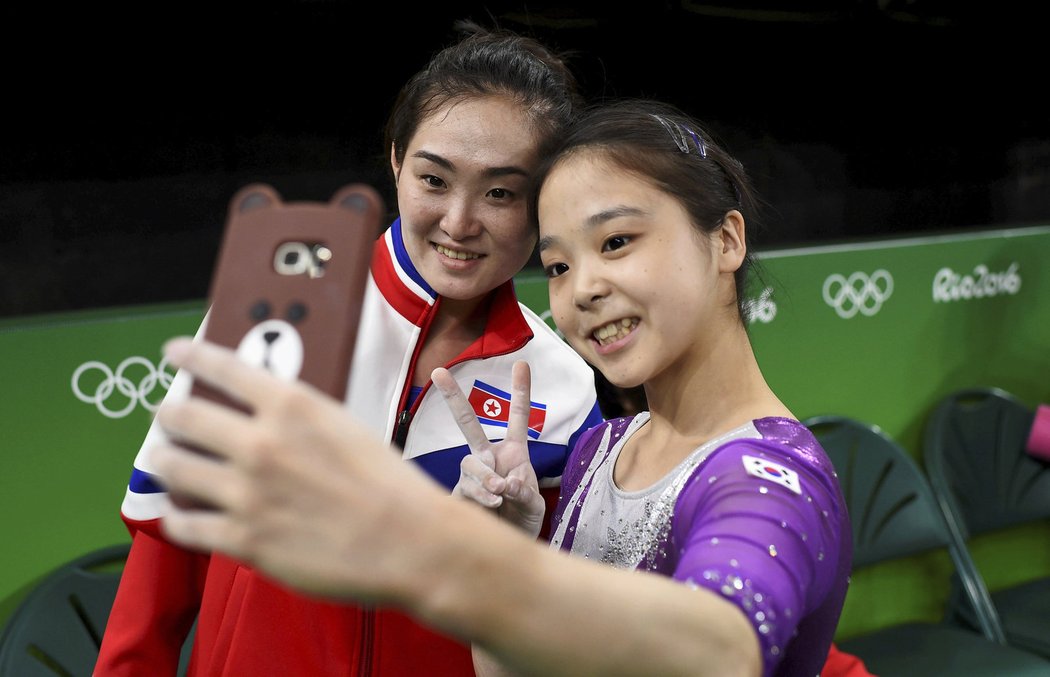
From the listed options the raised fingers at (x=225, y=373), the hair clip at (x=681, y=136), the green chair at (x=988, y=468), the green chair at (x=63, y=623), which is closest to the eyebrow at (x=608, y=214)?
the hair clip at (x=681, y=136)

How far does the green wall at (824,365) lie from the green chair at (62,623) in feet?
0.22

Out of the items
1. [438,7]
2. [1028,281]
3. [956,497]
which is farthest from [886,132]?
[438,7]

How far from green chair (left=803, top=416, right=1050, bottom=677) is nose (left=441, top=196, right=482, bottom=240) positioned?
1.52 meters

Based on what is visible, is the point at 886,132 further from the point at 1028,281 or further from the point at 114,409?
the point at 114,409

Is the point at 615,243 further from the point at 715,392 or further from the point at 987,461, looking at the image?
the point at 987,461

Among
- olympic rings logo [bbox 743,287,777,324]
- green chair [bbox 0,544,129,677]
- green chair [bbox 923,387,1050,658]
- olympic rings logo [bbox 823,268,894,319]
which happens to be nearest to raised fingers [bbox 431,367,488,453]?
green chair [bbox 0,544,129,677]

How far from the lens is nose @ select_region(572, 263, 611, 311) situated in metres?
0.84

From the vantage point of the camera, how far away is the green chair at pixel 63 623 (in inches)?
59.1

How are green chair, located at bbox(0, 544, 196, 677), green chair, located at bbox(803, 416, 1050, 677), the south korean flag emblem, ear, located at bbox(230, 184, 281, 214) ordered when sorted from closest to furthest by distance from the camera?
ear, located at bbox(230, 184, 281, 214) < the south korean flag emblem < green chair, located at bbox(0, 544, 196, 677) < green chair, located at bbox(803, 416, 1050, 677)

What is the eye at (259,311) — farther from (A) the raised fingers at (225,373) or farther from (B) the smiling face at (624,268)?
(B) the smiling face at (624,268)

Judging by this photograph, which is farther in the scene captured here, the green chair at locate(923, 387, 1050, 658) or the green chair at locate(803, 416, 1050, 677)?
the green chair at locate(923, 387, 1050, 658)

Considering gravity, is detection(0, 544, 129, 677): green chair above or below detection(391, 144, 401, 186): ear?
below

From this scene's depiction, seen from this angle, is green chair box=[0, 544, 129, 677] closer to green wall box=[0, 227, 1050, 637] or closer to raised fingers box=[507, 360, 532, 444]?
green wall box=[0, 227, 1050, 637]

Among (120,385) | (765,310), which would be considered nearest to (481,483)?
(120,385)
